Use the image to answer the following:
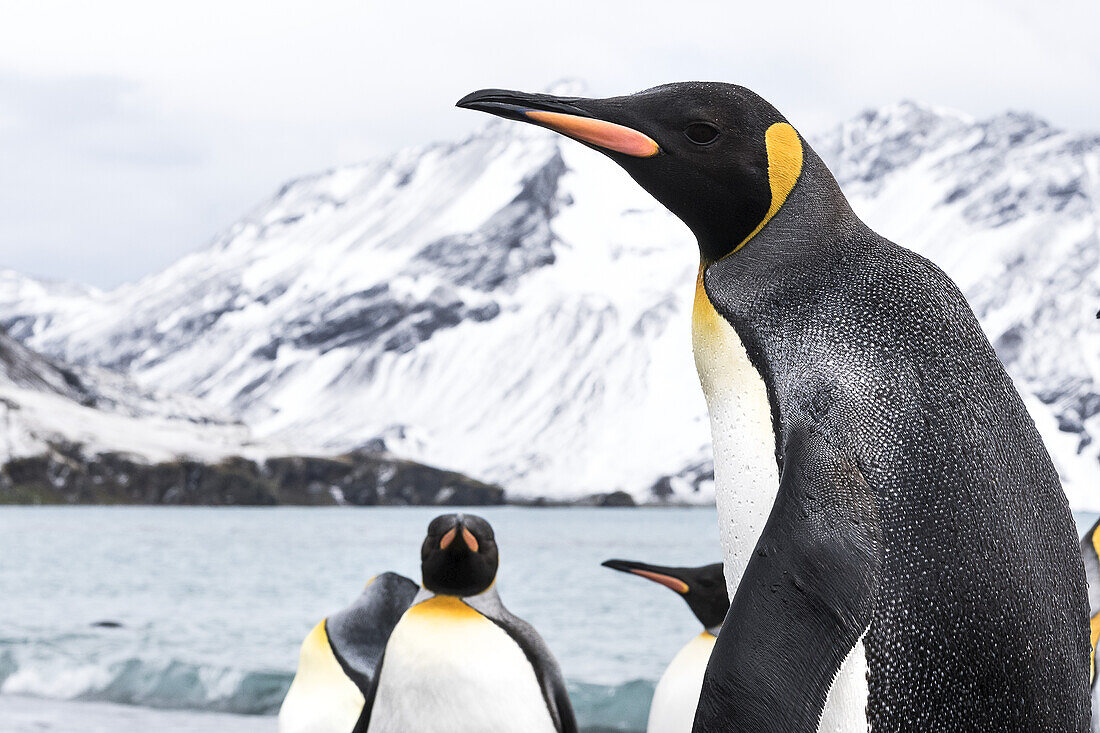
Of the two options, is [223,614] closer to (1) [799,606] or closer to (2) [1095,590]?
(2) [1095,590]

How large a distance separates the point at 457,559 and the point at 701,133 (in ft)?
5.38

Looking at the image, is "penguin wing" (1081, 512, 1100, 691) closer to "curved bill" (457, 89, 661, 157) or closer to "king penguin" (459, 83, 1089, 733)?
"king penguin" (459, 83, 1089, 733)

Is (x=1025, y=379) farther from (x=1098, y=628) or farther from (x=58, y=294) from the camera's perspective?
(x=58, y=294)

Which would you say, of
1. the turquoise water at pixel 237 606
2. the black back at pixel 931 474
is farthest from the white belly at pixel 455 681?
the turquoise water at pixel 237 606

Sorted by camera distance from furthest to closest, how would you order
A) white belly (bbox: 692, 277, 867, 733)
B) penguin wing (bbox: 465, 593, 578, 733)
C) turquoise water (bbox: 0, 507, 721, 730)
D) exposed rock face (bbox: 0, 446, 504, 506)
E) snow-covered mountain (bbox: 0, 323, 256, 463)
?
snow-covered mountain (bbox: 0, 323, 256, 463) → exposed rock face (bbox: 0, 446, 504, 506) → turquoise water (bbox: 0, 507, 721, 730) → penguin wing (bbox: 465, 593, 578, 733) → white belly (bbox: 692, 277, 867, 733)

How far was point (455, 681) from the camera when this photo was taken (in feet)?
8.17

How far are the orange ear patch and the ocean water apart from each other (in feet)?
18.1

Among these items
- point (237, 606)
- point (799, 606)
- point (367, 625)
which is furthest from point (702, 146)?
point (237, 606)

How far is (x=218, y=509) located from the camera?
48562 mm

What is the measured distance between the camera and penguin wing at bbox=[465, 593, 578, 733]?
2.60 metres

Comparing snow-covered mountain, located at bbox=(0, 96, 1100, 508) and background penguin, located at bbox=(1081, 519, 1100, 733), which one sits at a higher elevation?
background penguin, located at bbox=(1081, 519, 1100, 733)

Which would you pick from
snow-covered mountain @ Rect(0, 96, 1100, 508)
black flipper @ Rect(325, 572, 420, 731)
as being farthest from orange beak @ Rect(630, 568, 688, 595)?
snow-covered mountain @ Rect(0, 96, 1100, 508)

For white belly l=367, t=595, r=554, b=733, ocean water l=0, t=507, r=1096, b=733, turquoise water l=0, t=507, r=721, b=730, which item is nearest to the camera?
white belly l=367, t=595, r=554, b=733

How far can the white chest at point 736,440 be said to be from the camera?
1073 millimetres
